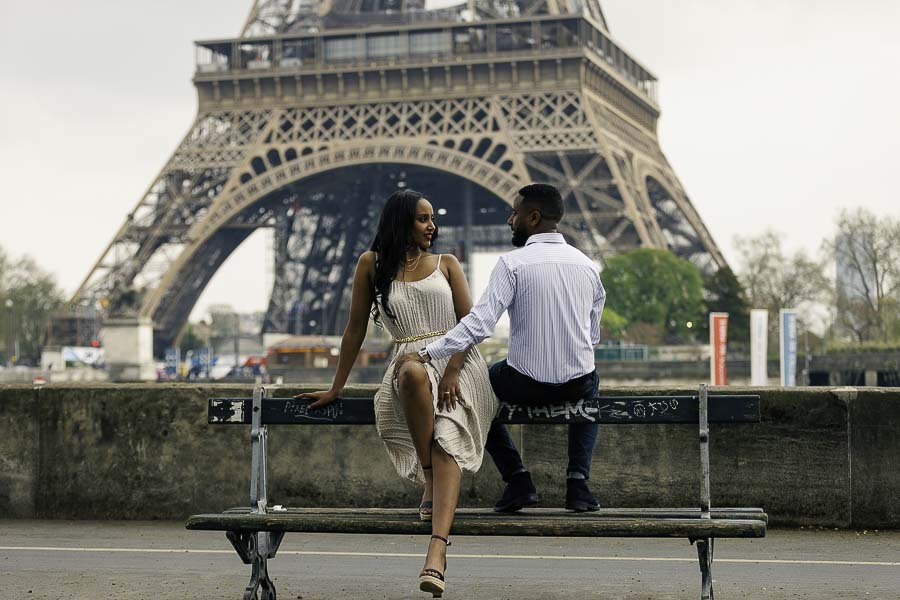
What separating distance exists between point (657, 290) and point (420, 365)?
61.1 meters

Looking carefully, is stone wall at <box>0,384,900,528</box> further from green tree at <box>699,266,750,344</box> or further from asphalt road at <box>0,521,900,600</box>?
green tree at <box>699,266,750,344</box>

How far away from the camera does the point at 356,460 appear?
1024 cm

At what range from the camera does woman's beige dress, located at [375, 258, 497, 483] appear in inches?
247

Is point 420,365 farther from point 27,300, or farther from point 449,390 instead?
point 27,300

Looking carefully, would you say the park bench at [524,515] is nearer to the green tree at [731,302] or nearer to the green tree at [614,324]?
the green tree at [614,324]

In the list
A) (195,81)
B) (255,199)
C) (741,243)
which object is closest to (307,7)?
(195,81)

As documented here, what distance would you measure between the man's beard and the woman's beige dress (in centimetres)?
42

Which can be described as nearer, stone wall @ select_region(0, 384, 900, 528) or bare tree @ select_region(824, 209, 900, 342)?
stone wall @ select_region(0, 384, 900, 528)

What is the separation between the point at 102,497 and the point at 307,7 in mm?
59554

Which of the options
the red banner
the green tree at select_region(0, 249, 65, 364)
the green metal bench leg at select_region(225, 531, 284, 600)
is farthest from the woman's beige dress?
the green tree at select_region(0, 249, 65, 364)

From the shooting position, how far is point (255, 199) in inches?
2366

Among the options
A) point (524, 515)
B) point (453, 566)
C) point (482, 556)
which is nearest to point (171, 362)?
point (482, 556)

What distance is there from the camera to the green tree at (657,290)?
62.8 metres

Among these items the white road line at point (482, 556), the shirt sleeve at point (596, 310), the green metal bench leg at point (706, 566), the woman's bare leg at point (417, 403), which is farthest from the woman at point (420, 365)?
the white road line at point (482, 556)
